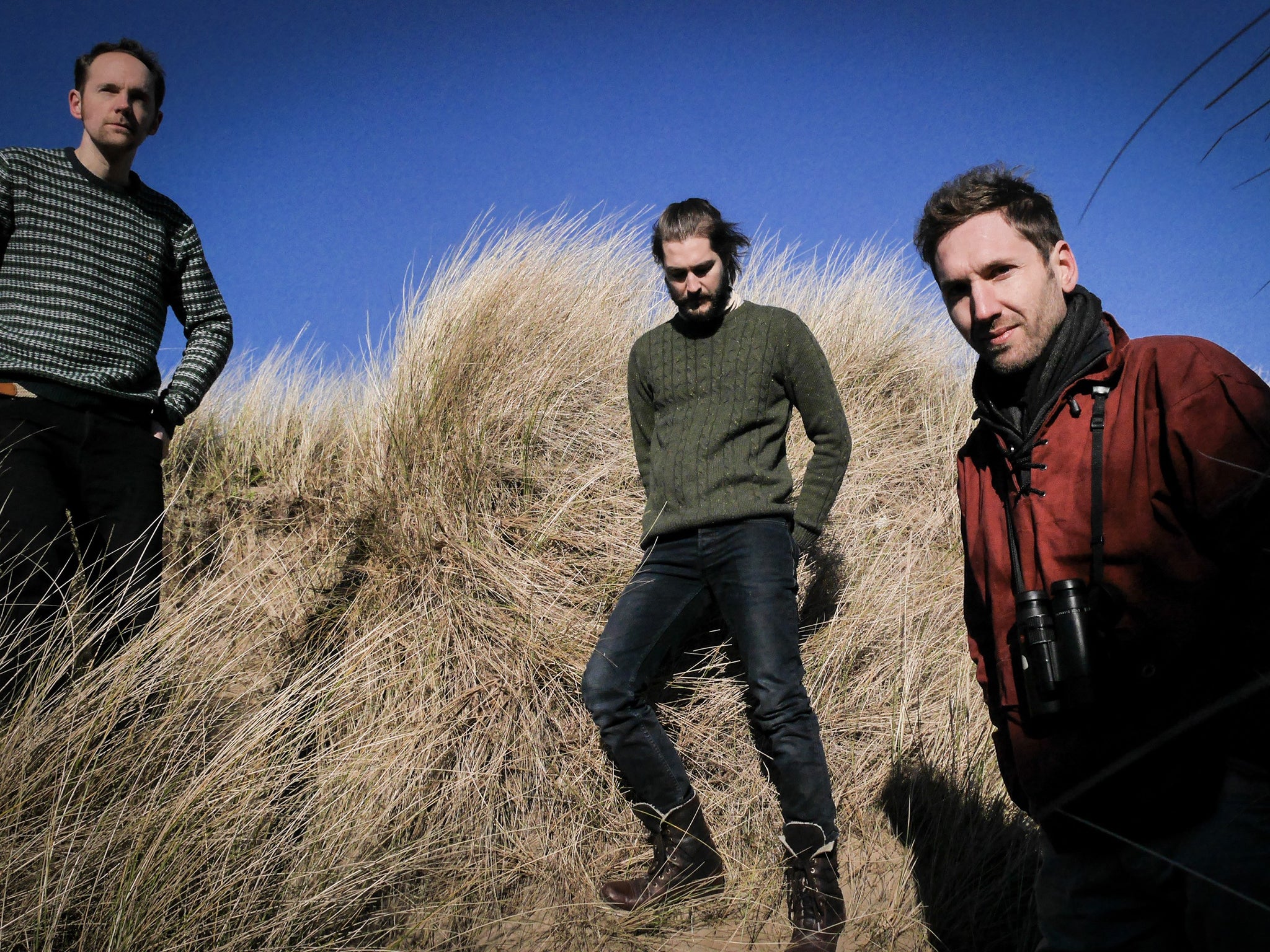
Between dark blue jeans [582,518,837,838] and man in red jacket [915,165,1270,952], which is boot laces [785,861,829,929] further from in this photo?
man in red jacket [915,165,1270,952]

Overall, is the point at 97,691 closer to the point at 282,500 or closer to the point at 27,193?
the point at 27,193

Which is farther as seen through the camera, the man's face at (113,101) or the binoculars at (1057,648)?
the man's face at (113,101)

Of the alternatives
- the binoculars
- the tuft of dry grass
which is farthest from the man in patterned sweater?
the binoculars

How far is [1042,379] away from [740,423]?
1.33 m

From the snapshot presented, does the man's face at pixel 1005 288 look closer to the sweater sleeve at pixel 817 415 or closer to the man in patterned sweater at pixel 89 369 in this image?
the sweater sleeve at pixel 817 415

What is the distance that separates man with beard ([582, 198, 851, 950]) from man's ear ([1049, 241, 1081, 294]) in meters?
1.19

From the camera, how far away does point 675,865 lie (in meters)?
2.59

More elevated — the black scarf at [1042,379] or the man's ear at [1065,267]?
the man's ear at [1065,267]

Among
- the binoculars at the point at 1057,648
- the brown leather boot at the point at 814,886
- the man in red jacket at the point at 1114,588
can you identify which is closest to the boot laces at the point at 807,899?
the brown leather boot at the point at 814,886

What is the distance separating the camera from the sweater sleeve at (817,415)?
9.34ft

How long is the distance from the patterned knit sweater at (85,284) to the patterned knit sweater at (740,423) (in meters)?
1.74

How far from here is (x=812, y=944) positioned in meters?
2.31

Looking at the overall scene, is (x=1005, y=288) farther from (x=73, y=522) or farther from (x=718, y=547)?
(x=73, y=522)

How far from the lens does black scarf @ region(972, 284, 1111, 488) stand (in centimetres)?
149
